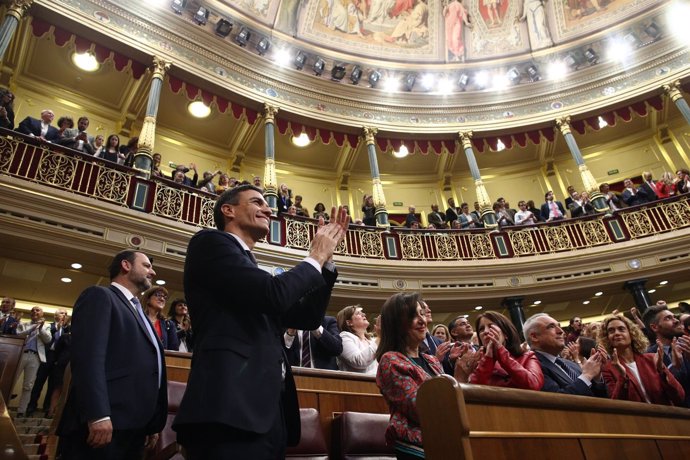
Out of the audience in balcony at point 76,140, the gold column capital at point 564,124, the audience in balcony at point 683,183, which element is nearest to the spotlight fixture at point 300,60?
the audience in balcony at point 76,140

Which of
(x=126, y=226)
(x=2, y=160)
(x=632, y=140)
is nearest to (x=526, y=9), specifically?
(x=632, y=140)

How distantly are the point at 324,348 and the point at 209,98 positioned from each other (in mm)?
7665

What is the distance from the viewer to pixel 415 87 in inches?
482

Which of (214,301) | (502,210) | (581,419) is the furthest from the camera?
(502,210)

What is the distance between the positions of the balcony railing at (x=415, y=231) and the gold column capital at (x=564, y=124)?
268 centimetres

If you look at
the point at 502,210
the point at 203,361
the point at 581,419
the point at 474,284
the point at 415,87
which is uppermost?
the point at 415,87

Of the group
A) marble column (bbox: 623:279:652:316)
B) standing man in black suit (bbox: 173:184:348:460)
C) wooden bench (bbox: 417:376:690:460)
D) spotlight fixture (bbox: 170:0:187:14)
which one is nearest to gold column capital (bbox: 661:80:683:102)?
marble column (bbox: 623:279:652:316)

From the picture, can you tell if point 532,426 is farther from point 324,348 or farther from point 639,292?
point 639,292

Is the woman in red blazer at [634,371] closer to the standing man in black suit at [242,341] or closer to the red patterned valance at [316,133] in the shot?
the standing man in black suit at [242,341]

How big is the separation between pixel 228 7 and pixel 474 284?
812 centimetres

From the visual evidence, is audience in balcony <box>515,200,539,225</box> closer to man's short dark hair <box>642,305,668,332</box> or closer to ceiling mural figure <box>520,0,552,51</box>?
ceiling mural figure <box>520,0,552,51</box>

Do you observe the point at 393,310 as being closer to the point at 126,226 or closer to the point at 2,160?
the point at 126,226

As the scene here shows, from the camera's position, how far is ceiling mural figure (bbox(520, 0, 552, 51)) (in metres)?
12.2

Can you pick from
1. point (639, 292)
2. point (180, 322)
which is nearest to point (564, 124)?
point (639, 292)
